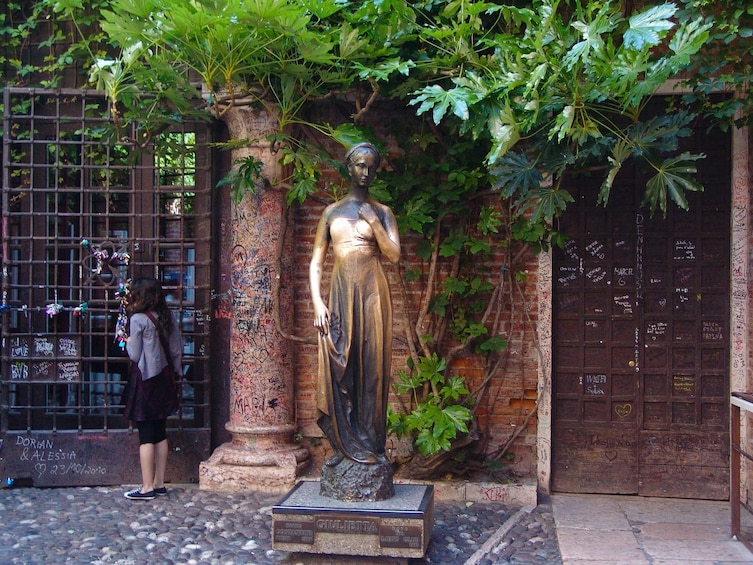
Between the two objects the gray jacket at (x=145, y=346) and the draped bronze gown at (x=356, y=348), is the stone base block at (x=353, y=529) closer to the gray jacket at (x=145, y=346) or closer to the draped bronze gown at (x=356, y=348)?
the draped bronze gown at (x=356, y=348)

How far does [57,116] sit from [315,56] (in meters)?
2.76

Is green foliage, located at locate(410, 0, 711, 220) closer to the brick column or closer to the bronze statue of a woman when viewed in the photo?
the bronze statue of a woman

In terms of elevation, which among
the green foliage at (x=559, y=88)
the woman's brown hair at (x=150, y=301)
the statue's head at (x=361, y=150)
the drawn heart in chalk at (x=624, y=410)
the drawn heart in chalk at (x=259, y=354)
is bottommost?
the drawn heart in chalk at (x=624, y=410)

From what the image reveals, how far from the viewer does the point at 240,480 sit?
7.07 metres

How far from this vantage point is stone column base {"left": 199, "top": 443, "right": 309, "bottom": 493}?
7047mm

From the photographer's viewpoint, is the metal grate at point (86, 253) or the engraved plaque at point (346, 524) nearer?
the engraved plaque at point (346, 524)

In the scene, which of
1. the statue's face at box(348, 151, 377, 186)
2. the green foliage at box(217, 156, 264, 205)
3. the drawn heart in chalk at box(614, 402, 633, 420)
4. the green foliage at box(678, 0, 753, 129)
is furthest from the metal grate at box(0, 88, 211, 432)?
the green foliage at box(678, 0, 753, 129)

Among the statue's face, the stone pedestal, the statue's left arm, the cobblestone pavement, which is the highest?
the statue's face

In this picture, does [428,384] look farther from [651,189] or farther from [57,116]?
[57,116]

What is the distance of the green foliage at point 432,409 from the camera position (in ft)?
21.1

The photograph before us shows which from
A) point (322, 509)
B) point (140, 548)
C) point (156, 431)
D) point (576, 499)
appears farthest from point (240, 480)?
point (576, 499)

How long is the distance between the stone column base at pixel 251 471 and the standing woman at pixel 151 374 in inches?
15.6

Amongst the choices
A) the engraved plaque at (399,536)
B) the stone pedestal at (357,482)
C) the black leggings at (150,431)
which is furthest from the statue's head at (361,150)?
the black leggings at (150,431)

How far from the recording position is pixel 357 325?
17.7 ft
